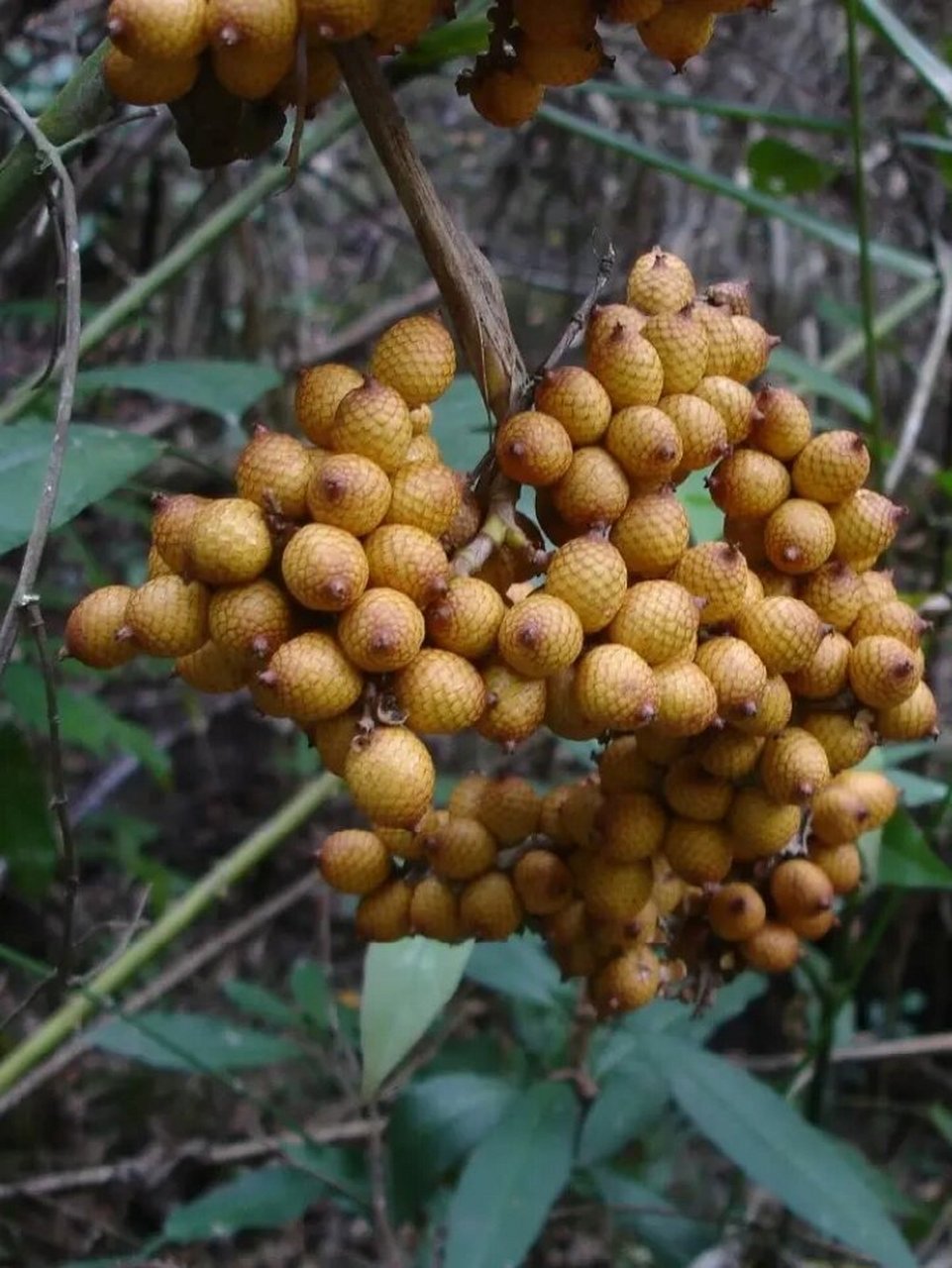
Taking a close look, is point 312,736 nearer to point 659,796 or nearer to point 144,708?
point 659,796

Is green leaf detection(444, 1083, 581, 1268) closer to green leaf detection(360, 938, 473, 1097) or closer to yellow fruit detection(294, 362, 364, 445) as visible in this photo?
green leaf detection(360, 938, 473, 1097)

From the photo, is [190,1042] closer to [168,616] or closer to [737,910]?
[737,910]

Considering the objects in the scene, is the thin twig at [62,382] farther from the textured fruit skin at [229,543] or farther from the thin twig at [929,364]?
the thin twig at [929,364]

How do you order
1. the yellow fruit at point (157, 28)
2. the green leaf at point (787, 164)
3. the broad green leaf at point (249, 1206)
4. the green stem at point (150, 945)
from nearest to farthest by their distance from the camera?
1. the yellow fruit at point (157, 28)
2. the green stem at point (150, 945)
3. the broad green leaf at point (249, 1206)
4. the green leaf at point (787, 164)

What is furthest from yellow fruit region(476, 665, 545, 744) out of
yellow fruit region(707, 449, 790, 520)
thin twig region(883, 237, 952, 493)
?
thin twig region(883, 237, 952, 493)

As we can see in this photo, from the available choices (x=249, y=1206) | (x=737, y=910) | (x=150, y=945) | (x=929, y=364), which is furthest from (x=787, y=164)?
(x=249, y=1206)

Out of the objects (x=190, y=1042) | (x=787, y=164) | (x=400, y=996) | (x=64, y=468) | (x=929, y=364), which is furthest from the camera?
(x=929, y=364)

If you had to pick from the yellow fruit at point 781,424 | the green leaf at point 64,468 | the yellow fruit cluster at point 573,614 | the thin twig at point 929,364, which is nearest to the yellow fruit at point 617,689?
the yellow fruit cluster at point 573,614
